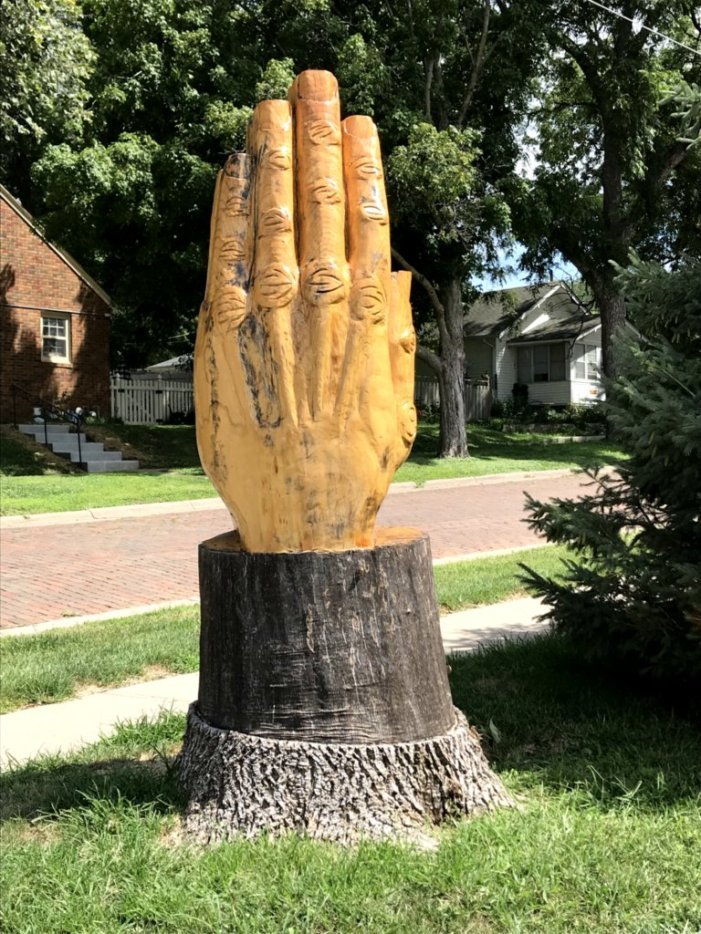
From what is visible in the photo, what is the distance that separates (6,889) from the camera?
2.72 m

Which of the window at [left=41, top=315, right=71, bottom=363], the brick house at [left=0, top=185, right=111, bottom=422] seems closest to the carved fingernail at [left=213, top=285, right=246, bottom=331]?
the brick house at [left=0, top=185, right=111, bottom=422]

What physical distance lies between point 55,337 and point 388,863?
2185cm

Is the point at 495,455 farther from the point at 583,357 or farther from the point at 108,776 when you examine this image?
the point at 108,776

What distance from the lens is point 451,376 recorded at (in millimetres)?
21578

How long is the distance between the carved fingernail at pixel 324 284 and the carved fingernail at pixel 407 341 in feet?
1.16

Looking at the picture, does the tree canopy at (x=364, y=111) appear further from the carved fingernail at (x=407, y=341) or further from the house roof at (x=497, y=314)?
the house roof at (x=497, y=314)

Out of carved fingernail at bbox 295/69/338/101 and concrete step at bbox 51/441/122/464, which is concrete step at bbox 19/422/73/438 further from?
carved fingernail at bbox 295/69/338/101

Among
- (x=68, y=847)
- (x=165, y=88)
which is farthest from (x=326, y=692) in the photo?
(x=165, y=88)

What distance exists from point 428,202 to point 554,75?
11653mm

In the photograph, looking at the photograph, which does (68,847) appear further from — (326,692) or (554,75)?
(554,75)

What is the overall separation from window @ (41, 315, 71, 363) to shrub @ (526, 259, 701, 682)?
19906mm

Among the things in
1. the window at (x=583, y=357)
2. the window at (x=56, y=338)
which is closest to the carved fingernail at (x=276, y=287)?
the window at (x=56, y=338)

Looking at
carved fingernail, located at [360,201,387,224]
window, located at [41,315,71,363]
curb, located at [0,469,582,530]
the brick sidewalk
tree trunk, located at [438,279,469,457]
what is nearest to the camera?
carved fingernail, located at [360,201,387,224]

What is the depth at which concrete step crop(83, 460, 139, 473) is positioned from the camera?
18.8 meters
